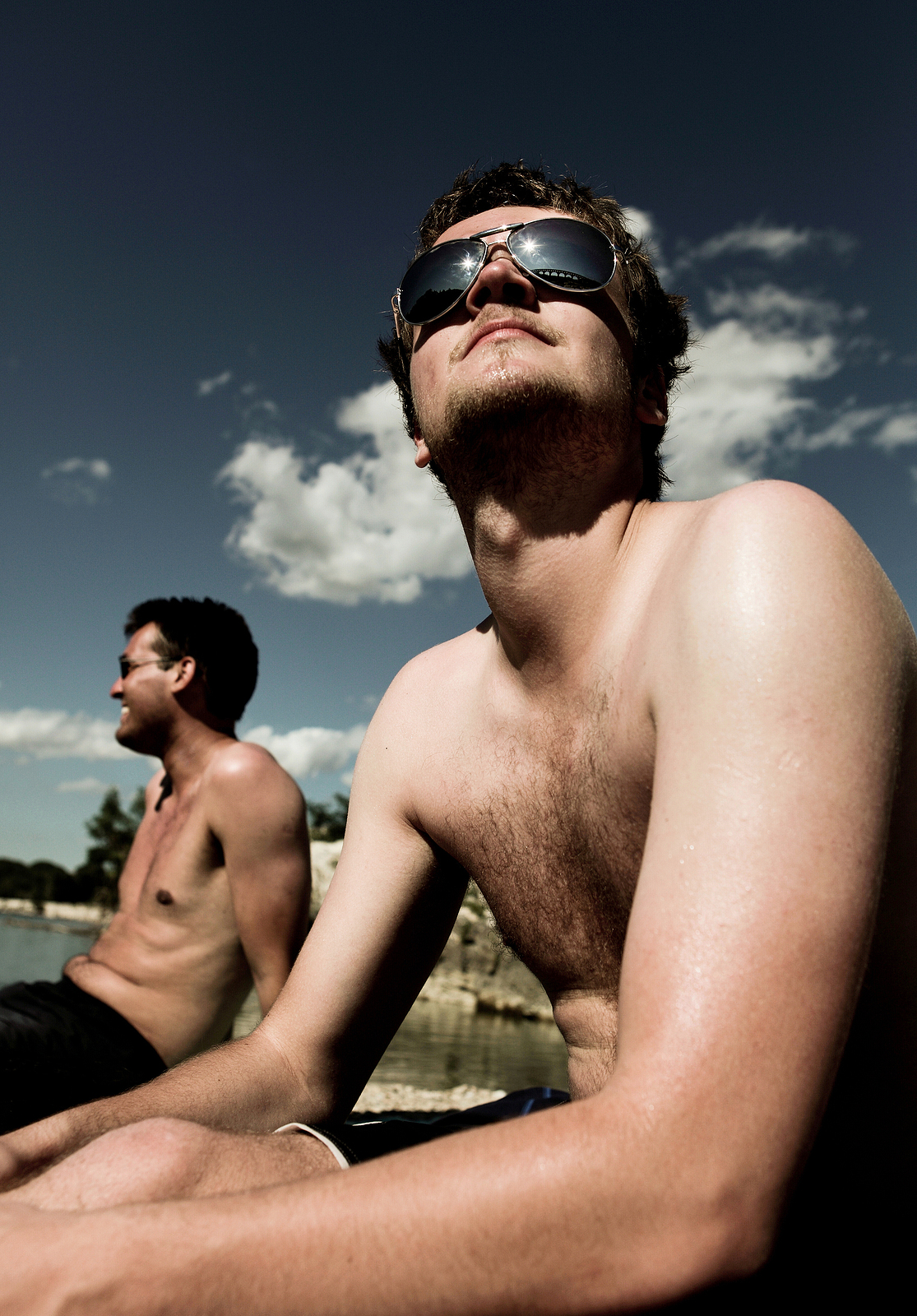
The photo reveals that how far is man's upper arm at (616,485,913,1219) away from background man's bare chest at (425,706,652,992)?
32 centimetres

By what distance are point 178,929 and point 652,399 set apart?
2.91 metres

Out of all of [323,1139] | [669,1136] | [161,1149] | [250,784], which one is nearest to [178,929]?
[250,784]

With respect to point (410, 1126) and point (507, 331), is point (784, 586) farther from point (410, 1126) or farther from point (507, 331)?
point (410, 1126)

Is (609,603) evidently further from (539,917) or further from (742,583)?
(539,917)

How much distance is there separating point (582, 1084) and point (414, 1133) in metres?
0.35

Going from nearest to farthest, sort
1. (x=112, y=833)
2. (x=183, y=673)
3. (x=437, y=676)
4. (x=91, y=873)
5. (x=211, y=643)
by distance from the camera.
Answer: (x=437, y=676) → (x=183, y=673) → (x=211, y=643) → (x=112, y=833) → (x=91, y=873)

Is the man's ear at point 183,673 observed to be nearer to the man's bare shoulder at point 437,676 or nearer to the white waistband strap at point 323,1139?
the man's bare shoulder at point 437,676

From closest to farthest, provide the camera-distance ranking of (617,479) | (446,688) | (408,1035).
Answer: (617,479)
(446,688)
(408,1035)

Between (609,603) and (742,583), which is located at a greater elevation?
(609,603)

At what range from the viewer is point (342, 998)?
1597 millimetres

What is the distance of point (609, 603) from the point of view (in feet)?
4.65

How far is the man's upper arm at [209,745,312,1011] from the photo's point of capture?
10.2 ft

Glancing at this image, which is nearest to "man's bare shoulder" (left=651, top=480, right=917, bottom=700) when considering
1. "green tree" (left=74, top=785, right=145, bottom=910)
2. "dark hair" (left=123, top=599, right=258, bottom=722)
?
"dark hair" (left=123, top=599, right=258, bottom=722)

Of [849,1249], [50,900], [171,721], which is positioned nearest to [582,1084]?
[849,1249]
